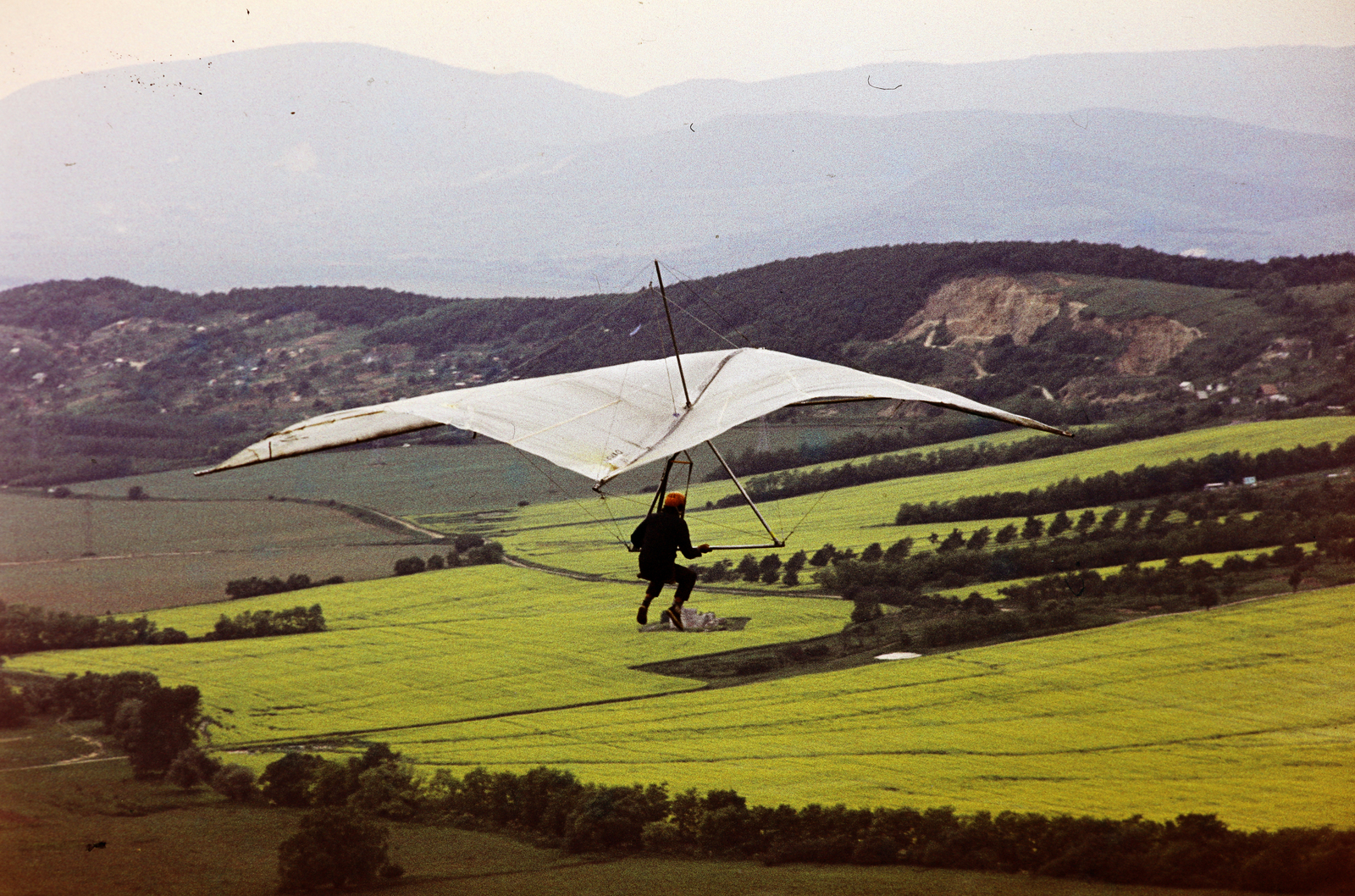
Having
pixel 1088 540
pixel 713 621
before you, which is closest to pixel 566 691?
pixel 713 621

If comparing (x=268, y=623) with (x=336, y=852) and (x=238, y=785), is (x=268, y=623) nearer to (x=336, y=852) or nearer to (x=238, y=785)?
(x=238, y=785)

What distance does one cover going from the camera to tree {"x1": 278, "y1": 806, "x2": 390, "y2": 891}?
62375mm

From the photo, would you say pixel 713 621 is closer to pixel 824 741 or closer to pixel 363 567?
pixel 824 741

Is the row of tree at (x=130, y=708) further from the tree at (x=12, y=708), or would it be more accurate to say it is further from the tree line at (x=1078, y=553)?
the tree line at (x=1078, y=553)

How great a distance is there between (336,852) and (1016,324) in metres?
75.8

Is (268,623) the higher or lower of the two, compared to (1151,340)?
lower

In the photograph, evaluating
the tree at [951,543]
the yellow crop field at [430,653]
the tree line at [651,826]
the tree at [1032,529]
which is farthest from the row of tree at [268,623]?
the tree at [1032,529]

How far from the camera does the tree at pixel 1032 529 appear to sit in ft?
309

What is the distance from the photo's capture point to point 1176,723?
2613 inches

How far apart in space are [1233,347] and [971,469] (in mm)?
26665

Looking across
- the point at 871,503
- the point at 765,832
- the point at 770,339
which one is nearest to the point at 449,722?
the point at 765,832

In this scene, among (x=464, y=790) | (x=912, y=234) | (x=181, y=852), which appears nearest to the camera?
(x=181, y=852)

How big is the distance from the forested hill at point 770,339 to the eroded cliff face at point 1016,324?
0.22m

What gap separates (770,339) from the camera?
97500 millimetres
